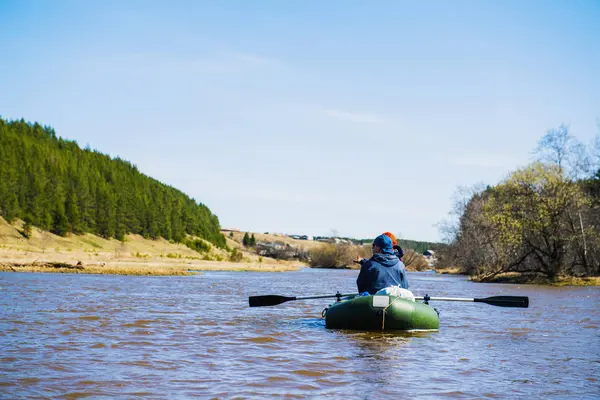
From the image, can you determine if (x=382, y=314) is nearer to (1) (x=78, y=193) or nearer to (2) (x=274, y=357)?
(2) (x=274, y=357)

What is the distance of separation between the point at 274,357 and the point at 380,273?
384 centimetres

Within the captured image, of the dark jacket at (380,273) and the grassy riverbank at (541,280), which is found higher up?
the dark jacket at (380,273)

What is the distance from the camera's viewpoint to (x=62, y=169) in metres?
101

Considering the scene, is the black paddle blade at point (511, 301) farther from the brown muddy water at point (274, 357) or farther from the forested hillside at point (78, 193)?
the forested hillside at point (78, 193)

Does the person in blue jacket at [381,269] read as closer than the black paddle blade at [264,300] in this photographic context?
Yes

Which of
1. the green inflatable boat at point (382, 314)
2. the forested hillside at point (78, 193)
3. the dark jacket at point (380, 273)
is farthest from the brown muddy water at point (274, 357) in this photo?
the forested hillside at point (78, 193)

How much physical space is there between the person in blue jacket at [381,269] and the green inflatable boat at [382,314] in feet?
2.11

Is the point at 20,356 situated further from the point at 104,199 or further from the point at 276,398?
the point at 104,199

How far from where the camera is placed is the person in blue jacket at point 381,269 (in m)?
12.2

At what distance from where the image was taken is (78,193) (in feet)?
324

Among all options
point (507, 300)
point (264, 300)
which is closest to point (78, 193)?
point (264, 300)

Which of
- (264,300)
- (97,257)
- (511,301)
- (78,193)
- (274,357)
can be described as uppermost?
(78,193)

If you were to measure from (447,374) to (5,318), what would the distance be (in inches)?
369

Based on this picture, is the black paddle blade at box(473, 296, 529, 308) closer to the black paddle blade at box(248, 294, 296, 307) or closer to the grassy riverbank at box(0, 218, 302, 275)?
the black paddle blade at box(248, 294, 296, 307)
